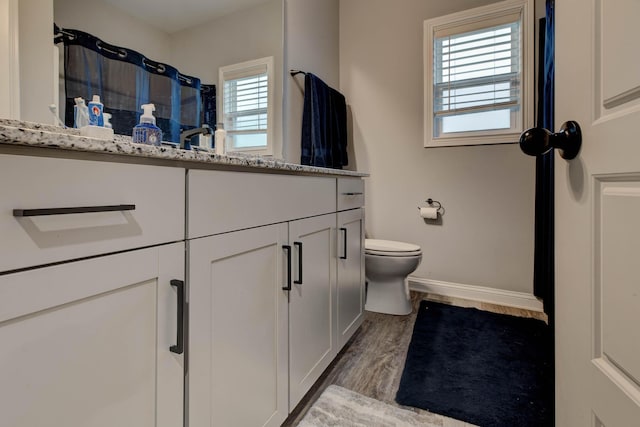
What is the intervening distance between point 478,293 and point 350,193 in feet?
4.98

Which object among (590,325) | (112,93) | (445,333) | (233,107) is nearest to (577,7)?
(590,325)

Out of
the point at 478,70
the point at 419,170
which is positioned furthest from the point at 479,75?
→ the point at 419,170

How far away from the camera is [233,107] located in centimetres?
169

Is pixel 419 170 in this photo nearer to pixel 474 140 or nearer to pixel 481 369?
pixel 474 140

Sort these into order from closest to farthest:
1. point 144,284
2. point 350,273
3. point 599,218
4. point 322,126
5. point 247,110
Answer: point 599,218, point 144,284, point 350,273, point 247,110, point 322,126

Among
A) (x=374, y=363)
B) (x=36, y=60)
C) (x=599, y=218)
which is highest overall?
(x=36, y=60)

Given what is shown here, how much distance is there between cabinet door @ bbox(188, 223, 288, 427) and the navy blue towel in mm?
1310

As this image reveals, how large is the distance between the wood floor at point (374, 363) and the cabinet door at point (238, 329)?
0.35 m

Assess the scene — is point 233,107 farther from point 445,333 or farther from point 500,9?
point 500,9

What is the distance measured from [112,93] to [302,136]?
129cm

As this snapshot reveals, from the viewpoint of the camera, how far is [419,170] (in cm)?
258

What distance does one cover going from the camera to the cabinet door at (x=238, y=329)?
74cm

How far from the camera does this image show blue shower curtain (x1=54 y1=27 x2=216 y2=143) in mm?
1034

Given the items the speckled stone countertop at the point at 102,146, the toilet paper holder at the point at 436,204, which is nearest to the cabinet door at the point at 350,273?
the speckled stone countertop at the point at 102,146
